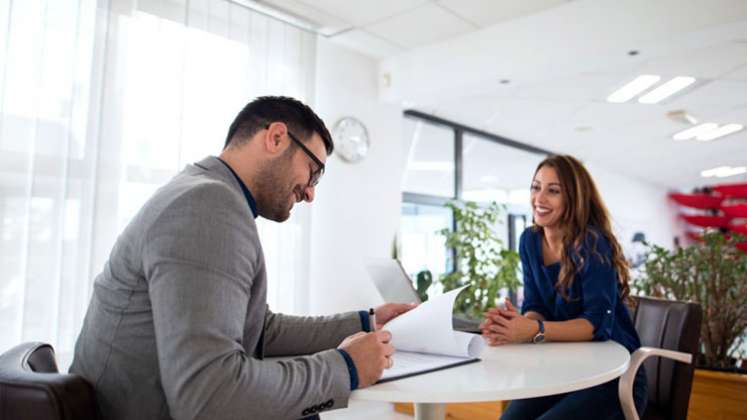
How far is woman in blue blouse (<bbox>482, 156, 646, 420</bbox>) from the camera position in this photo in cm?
150

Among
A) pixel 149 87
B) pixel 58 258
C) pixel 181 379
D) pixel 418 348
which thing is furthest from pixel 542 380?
pixel 149 87

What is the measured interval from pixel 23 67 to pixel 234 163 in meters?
1.85

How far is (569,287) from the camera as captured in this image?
1715 mm

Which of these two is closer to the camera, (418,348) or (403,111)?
(418,348)

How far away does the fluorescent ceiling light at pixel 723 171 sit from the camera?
901 cm

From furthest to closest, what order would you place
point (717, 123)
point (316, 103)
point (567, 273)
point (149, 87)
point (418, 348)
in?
point (717, 123) → point (316, 103) → point (149, 87) → point (567, 273) → point (418, 348)

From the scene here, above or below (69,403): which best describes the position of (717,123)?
above

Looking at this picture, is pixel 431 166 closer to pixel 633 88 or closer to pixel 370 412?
pixel 633 88

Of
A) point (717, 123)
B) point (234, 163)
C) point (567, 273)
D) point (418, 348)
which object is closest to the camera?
point (234, 163)

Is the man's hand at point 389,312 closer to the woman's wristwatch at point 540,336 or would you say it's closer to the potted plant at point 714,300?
the woman's wristwatch at point 540,336

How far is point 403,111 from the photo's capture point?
473cm

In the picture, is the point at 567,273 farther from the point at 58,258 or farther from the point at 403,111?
the point at 403,111

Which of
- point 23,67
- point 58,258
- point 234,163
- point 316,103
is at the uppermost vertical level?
point 316,103

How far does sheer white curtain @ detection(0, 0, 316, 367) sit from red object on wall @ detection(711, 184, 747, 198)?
39.0 feet
